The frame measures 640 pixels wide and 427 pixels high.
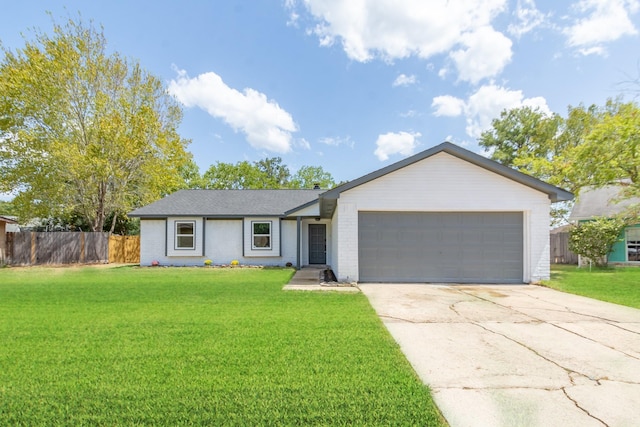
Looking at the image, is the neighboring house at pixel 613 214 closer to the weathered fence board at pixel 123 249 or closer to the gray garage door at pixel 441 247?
the gray garage door at pixel 441 247

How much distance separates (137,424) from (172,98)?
24.4 m

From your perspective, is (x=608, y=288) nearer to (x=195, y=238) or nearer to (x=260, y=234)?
(x=260, y=234)

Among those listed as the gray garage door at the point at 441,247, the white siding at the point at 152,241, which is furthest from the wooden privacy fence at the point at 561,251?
the white siding at the point at 152,241

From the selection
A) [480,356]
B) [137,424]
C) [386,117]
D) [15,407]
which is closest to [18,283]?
[15,407]

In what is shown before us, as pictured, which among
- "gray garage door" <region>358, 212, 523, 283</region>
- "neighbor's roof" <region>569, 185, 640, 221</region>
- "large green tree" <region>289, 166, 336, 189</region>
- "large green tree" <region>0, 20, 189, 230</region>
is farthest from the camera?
"large green tree" <region>289, 166, 336, 189</region>

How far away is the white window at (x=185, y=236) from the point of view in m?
16.1

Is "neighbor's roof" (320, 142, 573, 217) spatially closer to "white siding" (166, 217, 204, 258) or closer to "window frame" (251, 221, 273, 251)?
"window frame" (251, 221, 273, 251)

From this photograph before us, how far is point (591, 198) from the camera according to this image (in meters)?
19.2

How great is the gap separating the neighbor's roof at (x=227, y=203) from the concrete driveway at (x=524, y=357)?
1061 cm

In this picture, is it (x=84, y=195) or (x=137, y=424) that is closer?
Result: (x=137, y=424)

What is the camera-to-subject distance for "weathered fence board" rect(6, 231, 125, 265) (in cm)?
1705

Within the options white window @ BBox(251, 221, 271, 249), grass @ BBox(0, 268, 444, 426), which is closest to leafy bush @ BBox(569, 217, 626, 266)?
grass @ BBox(0, 268, 444, 426)

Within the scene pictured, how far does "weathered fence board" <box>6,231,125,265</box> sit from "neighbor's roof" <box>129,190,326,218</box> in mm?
4527

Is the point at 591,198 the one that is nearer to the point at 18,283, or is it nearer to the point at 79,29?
the point at 18,283
